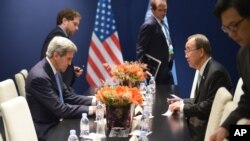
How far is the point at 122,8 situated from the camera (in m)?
6.40

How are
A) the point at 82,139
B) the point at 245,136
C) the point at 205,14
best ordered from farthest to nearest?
the point at 205,14 < the point at 82,139 < the point at 245,136

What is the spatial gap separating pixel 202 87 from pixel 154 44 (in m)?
1.95

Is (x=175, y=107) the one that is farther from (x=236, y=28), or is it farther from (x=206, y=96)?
(x=236, y=28)

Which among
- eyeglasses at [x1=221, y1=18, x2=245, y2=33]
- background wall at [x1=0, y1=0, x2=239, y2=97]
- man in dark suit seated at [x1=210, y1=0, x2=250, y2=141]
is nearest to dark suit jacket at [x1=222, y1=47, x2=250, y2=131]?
man in dark suit seated at [x1=210, y1=0, x2=250, y2=141]

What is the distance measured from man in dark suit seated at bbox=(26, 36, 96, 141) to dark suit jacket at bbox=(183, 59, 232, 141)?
0.77 meters

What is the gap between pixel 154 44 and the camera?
16.8 ft

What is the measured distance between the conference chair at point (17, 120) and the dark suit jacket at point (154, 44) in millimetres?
2464

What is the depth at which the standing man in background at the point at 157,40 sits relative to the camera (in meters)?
5.05

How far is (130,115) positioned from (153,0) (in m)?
2.58

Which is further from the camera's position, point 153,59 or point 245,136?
point 153,59

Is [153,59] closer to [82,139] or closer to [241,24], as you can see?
[82,139]

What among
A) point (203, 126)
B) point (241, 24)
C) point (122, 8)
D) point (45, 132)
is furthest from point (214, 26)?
point (241, 24)

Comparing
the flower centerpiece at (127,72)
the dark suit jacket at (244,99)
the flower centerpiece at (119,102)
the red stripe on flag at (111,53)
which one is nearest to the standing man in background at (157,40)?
the red stripe on flag at (111,53)

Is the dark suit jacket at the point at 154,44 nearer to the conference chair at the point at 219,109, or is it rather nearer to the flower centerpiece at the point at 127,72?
the flower centerpiece at the point at 127,72
